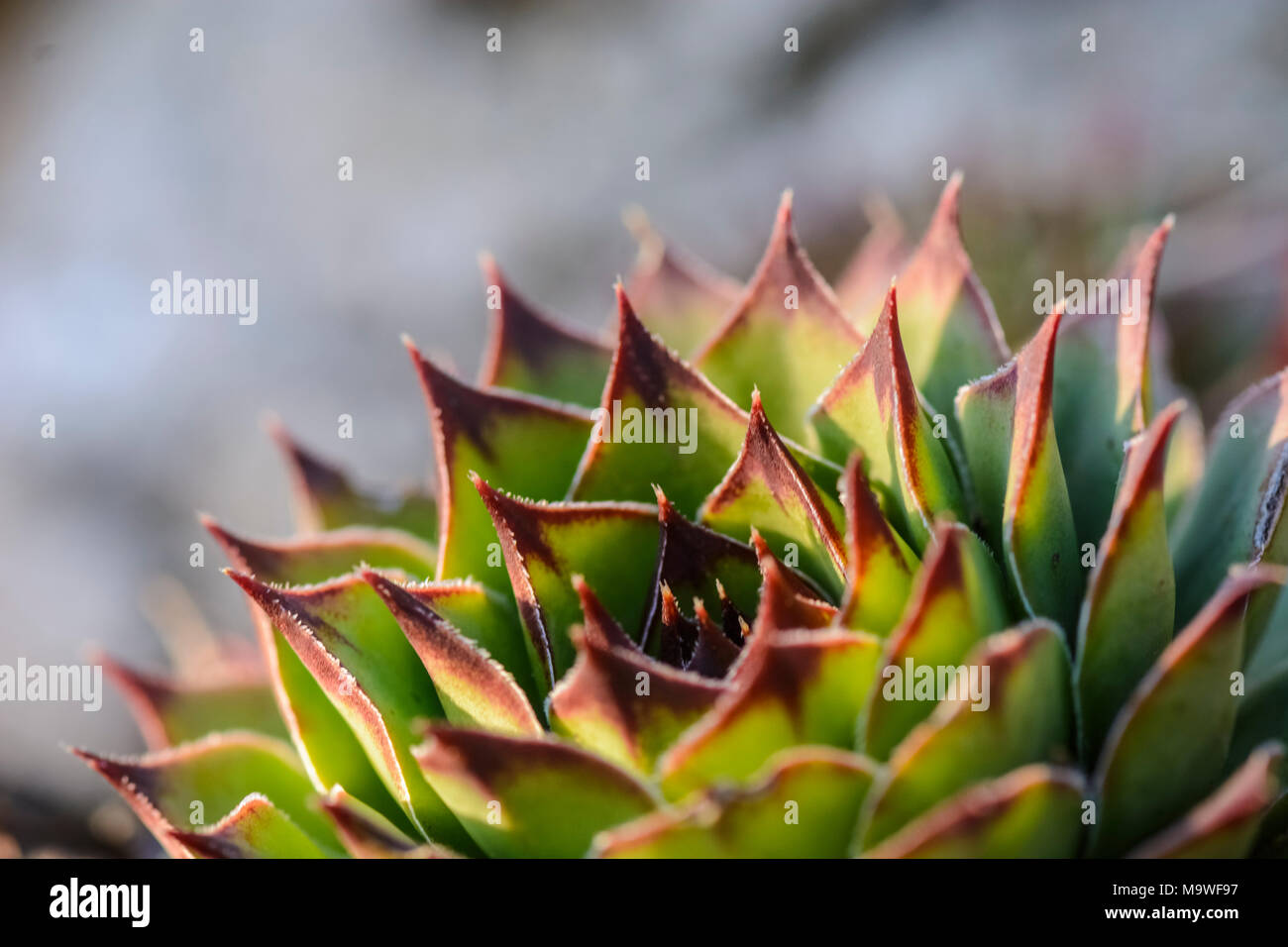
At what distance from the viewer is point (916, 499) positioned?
1.90 ft

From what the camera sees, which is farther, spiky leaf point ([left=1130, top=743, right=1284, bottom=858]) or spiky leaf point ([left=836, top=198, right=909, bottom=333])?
spiky leaf point ([left=836, top=198, right=909, bottom=333])

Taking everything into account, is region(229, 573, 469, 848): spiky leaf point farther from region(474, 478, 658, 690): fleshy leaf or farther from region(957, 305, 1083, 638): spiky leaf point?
region(957, 305, 1083, 638): spiky leaf point

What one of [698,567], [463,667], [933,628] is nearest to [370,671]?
[463,667]

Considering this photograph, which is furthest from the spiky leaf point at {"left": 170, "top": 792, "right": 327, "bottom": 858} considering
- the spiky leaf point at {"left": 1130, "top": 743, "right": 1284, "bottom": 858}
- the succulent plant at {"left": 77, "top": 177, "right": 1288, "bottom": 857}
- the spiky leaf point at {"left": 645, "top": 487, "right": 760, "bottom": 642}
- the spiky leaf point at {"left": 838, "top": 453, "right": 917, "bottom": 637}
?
the spiky leaf point at {"left": 1130, "top": 743, "right": 1284, "bottom": 858}

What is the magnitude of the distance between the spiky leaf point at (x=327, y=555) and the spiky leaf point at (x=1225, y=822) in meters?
0.47

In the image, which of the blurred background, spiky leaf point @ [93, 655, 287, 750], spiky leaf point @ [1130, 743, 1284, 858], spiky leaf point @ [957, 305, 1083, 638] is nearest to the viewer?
spiky leaf point @ [1130, 743, 1284, 858]

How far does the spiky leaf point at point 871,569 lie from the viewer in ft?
1.66

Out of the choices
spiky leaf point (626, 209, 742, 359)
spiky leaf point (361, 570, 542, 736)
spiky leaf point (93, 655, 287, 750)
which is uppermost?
spiky leaf point (626, 209, 742, 359)

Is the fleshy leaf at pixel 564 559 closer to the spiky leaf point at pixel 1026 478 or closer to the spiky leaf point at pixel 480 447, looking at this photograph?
the spiky leaf point at pixel 480 447

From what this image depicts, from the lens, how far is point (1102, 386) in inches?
26.8

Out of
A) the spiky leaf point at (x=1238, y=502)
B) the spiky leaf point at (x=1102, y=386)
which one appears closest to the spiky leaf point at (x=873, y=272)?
the spiky leaf point at (x=1102, y=386)

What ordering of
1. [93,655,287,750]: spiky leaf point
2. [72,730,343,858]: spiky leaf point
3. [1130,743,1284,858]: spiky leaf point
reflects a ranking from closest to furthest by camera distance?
[1130,743,1284,858]: spiky leaf point → [72,730,343,858]: spiky leaf point → [93,655,287,750]: spiky leaf point

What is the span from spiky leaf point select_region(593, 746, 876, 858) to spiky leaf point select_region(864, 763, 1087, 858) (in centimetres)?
3

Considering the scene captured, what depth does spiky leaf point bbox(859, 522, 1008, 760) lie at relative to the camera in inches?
18.8
